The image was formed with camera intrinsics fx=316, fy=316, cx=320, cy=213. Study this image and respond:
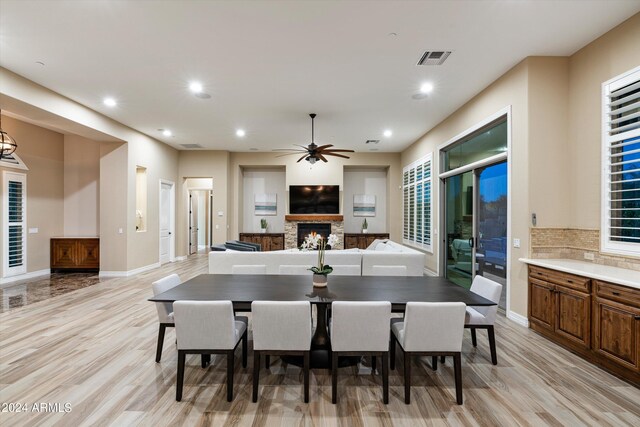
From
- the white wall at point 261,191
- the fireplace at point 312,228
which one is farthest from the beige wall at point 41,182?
the fireplace at point 312,228

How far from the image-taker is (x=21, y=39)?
11.7 ft

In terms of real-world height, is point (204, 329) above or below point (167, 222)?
below

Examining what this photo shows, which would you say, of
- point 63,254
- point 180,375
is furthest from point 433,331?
point 63,254

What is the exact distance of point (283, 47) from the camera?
12.3 feet

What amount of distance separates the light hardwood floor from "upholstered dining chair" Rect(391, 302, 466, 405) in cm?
29

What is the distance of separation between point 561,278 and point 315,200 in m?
7.07

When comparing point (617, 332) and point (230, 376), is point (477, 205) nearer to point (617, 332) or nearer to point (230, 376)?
point (617, 332)

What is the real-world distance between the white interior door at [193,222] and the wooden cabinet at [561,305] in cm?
1014

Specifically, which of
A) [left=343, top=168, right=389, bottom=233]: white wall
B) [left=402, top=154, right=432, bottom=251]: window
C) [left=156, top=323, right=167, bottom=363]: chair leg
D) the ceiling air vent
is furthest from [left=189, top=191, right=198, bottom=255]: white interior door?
the ceiling air vent

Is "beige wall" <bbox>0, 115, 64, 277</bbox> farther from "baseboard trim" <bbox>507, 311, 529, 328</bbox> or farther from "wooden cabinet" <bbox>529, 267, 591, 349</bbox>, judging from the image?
"wooden cabinet" <bbox>529, 267, 591, 349</bbox>

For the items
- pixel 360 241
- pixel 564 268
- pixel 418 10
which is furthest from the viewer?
pixel 360 241

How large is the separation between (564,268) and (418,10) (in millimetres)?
2993

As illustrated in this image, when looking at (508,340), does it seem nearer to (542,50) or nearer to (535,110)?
(535,110)

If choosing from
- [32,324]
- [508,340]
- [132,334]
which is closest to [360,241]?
[508,340]
